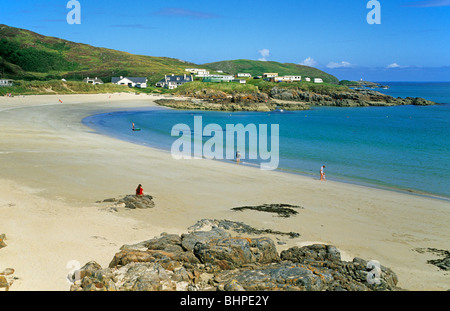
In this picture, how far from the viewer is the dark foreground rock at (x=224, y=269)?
917cm

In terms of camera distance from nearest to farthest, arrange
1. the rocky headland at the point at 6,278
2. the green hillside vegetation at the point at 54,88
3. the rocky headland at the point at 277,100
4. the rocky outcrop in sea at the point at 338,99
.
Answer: the rocky headland at the point at 6,278
the rocky headland at the point at 277,100
the green hillside vegetation at the point at 54,88
the rocky outcrop in sea at the point at 338,99

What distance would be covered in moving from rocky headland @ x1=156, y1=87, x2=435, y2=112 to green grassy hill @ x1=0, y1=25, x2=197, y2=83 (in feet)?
169

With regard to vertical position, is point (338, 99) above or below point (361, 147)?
above

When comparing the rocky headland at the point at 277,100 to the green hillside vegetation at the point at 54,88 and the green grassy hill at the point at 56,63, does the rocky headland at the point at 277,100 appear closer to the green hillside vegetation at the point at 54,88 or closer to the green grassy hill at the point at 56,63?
the green hillside vegetation at the point at 54,88

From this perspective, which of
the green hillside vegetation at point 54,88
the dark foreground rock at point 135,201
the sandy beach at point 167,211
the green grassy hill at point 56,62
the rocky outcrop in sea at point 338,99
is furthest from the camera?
the green grassy hill at point 56,62

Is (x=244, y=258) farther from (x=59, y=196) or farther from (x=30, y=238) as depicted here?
(x=59, y=196)

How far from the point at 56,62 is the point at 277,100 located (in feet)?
345

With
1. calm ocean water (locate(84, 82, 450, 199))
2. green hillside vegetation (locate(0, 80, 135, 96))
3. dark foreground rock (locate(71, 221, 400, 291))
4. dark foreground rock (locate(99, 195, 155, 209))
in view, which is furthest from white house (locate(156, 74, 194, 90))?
dark foreground rock (locate(71, 221, 400, 291))

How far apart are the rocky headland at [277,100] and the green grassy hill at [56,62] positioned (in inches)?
2026

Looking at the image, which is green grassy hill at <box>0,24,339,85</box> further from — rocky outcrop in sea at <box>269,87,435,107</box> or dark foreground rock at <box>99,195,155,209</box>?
dark foreground rock at <box>99,195,155,209</box>

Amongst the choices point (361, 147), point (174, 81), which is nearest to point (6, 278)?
point (361, 147)

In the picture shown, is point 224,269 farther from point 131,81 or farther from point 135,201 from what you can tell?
point 131,81

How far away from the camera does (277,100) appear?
112 meters

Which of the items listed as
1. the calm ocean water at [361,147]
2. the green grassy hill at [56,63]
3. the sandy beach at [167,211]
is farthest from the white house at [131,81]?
the sandy beach at [167,211]
